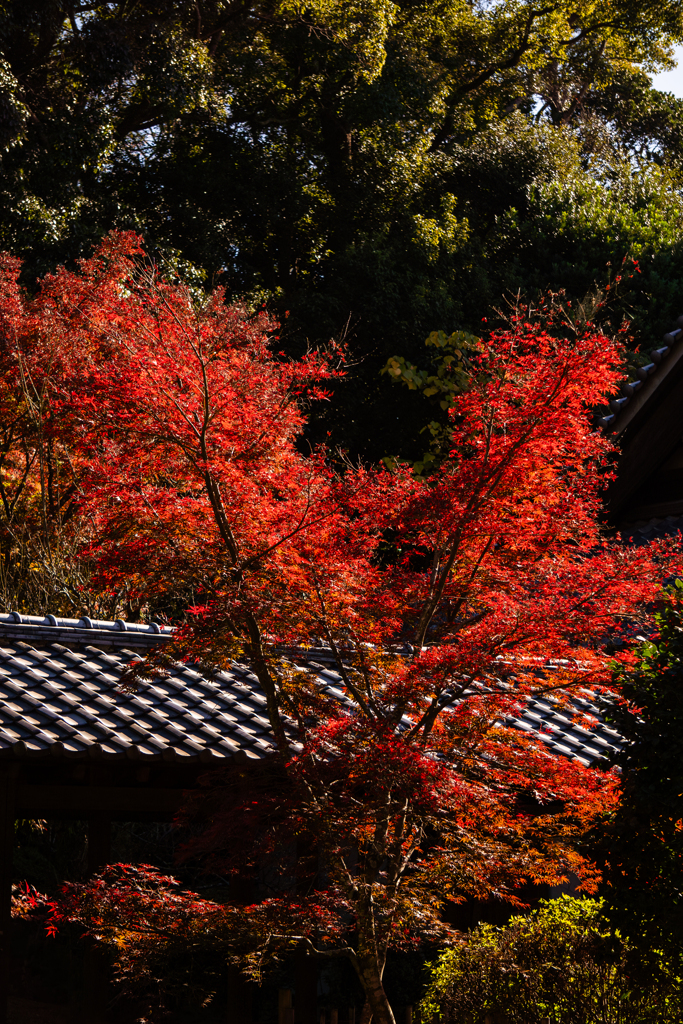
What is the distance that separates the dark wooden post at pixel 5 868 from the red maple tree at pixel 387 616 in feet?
3.66

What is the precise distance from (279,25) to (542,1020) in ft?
63.1

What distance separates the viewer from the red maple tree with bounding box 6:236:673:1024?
5637mm

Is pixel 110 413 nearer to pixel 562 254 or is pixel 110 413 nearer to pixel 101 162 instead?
pixel 101 162

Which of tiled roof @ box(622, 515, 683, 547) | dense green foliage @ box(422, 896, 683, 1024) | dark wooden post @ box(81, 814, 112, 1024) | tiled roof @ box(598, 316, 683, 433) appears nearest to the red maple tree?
dense green foliage @ box(422, 896, 683, 1024)

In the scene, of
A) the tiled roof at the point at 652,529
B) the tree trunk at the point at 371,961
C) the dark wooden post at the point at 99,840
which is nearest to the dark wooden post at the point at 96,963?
the dark wooden post at the point at 99,840

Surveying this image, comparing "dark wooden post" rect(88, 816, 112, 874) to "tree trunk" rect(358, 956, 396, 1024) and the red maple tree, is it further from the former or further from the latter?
"tree trunk" rect(358, 956, 396, 1024)

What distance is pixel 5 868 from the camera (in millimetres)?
6672

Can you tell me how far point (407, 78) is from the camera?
2047cm

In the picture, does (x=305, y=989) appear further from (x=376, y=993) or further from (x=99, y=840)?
(x=376, y=993)

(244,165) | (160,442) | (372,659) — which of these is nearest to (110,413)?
(160,442)

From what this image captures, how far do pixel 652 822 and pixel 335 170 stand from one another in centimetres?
1822

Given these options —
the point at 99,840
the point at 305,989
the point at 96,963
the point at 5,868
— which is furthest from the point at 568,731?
the point at 5,868

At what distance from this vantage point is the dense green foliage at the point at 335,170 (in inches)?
645

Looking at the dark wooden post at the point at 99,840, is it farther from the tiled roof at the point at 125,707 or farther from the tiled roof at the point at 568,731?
the tiled roof at the point at 568,731
